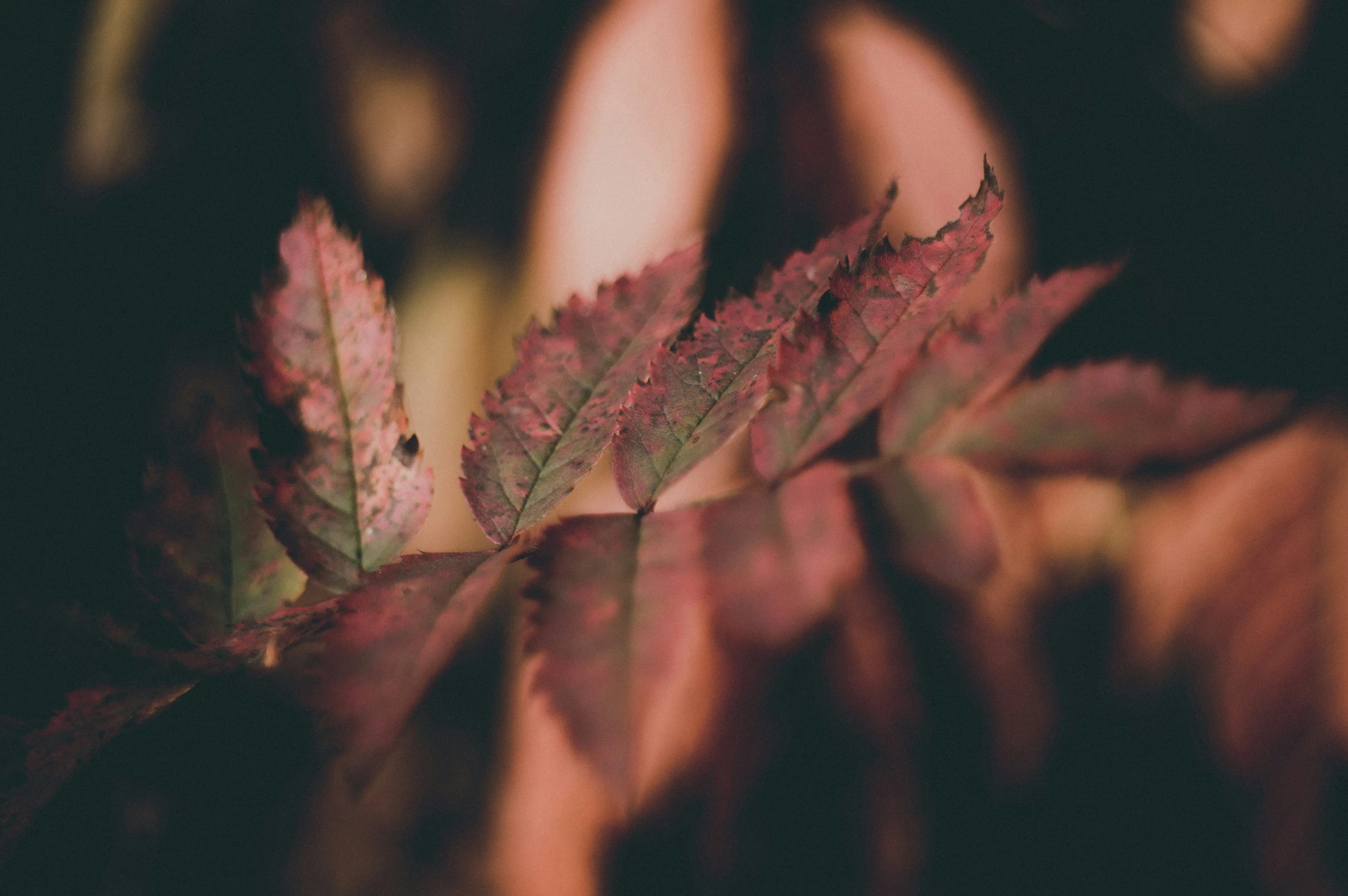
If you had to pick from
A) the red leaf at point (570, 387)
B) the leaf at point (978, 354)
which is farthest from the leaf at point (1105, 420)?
the red leaf at point (570, 387)

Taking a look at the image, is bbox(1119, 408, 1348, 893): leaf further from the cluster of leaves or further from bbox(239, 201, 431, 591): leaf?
bbox(239, 201, 431, 591): leaf

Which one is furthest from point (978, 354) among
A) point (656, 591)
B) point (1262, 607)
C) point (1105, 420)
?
point (1262, 607)

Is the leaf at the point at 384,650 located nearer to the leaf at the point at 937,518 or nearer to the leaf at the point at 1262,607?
the leaf at the point at 937,518

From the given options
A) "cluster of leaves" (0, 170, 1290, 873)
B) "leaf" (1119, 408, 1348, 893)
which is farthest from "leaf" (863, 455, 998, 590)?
"leaf" (1119, 408, 1348, 893)

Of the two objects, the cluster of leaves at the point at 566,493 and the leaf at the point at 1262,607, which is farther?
the leaf at the point at 1262,607

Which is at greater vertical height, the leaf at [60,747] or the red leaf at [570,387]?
the red leaf at [570,387]

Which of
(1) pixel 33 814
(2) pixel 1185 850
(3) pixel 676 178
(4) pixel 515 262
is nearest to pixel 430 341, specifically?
(4) pixel 515 262

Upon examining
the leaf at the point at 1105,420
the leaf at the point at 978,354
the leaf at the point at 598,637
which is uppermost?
the leaf at the point at 978,354
